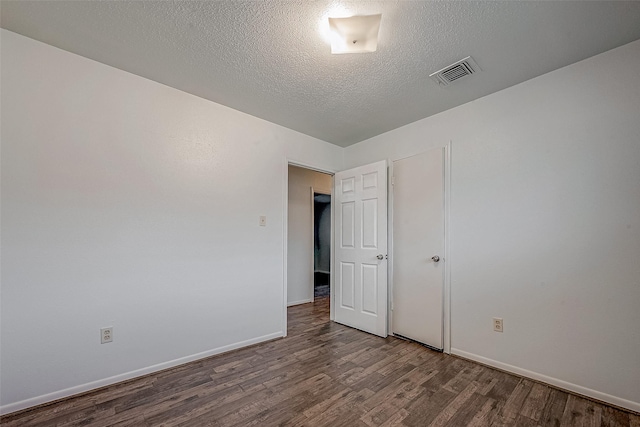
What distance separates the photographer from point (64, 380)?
1917 mm

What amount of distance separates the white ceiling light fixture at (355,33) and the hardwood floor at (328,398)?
2.39 meters

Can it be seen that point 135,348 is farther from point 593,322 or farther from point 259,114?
point 593,322

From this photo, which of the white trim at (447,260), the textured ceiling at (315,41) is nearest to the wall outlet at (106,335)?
the textured ceiling at (315,41)

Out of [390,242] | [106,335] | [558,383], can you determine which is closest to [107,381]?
[106,335]

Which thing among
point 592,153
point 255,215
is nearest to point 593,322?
point 592,153

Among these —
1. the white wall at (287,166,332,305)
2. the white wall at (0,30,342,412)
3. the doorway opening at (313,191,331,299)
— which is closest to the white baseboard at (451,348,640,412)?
the white wall at (0,30,342,412)

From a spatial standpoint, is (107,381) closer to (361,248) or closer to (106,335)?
(106,335)

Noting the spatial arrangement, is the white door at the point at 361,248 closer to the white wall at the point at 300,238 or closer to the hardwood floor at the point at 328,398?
the hardwood floor at the point at 328,398

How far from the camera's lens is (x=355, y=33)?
172 cm

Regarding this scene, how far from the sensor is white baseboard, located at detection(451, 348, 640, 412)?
1797mm

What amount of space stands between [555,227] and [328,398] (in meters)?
2.14

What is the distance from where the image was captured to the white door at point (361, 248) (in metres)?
3.20

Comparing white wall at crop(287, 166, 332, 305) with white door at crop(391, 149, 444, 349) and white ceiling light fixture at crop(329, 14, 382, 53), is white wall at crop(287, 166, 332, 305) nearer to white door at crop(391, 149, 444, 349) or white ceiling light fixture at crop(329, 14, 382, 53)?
white door at crop(391, 149, 444, 349)

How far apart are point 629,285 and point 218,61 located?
3.29 m
